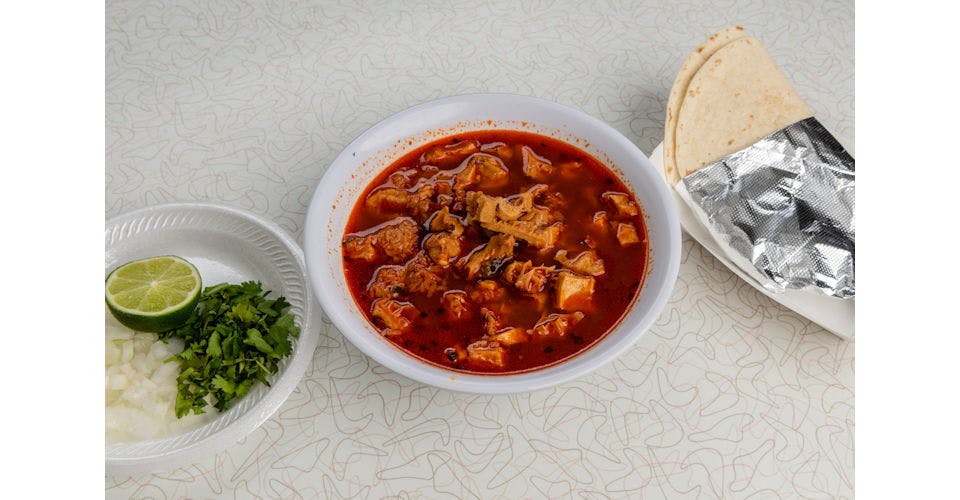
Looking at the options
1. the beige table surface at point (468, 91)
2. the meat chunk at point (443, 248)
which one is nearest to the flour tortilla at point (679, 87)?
the beige table surface at point (468, 91)

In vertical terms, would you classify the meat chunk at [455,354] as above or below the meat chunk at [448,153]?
below

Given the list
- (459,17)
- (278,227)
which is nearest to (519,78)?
(459,17)

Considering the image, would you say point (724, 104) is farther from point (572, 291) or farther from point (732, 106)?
point (572, 291)

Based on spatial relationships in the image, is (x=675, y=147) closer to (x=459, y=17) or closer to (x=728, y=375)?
(x=728, y=375)

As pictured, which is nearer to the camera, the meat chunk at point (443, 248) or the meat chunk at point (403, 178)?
the meat chunk at point (443, 248)

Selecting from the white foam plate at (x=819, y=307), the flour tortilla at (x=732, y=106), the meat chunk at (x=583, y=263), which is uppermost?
the flour tortilla at (x=732, y=106)

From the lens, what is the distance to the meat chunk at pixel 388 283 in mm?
2496

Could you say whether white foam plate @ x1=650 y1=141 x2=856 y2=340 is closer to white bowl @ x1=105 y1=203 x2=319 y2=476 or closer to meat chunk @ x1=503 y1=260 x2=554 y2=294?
meat chunk @ x1=503 y1=260 x2=554 y2=294

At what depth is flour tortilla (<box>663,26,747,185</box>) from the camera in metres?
2.94

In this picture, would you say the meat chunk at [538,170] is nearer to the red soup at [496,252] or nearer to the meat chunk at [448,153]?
the red soup at [496,252]

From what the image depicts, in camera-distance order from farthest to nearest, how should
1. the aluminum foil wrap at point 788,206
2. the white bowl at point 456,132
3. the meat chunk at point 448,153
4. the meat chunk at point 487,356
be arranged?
1. the meat chunk at point 448,153
2. the aluminum foil wrap at point 788,206
3. the meat chunk at point 487,356
4. the white bowl at point 456,132

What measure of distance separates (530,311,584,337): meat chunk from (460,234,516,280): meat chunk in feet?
0.79

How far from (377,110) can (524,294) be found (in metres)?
1.35

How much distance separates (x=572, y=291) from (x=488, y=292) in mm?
269
